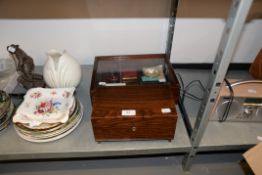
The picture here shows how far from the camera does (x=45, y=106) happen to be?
0.75m

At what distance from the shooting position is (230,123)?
804mm

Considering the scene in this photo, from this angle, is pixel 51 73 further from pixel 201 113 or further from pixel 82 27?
pixel 201 113

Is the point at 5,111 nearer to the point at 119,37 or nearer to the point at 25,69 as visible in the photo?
the point at 25,69

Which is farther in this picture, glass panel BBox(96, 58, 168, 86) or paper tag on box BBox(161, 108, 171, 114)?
glass panel BBox(96, 58, 168, 86)

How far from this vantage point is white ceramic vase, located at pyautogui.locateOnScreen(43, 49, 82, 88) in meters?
0.79

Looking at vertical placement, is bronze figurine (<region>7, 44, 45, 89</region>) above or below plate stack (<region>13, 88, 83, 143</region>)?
above

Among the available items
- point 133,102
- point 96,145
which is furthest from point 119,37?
point 96,145

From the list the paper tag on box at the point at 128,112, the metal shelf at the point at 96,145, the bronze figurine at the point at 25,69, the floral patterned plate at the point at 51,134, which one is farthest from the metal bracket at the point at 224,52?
the bronze figurine at the point at 25,69

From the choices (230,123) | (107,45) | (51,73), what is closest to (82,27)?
(107,45)

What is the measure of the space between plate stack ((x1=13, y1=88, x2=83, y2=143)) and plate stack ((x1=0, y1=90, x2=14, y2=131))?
2.6 inches

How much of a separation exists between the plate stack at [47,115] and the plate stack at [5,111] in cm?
7

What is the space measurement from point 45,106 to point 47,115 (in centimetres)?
5

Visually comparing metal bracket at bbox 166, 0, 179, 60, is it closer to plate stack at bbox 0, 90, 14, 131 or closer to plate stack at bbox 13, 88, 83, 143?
plate stack at bbox 13, 88, 83, 143

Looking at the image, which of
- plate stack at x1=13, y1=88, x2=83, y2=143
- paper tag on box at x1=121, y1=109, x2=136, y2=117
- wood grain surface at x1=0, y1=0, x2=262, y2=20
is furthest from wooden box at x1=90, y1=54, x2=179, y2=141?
wood grain surface at x1=0, y1=0, x2=262, y2=20
